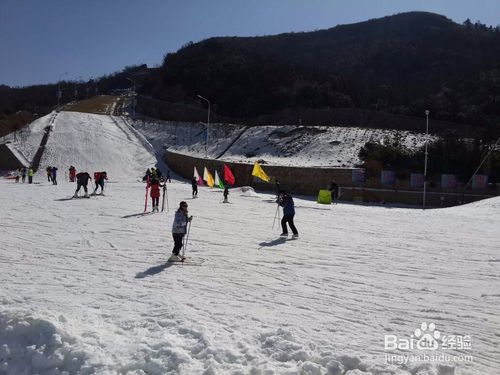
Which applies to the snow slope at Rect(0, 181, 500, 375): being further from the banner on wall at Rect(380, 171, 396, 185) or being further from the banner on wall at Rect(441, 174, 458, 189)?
the banner on wall at Rect(380, 171, 396, 185)

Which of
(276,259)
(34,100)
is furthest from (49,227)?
(34,100)

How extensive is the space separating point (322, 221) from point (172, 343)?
12.5 metres

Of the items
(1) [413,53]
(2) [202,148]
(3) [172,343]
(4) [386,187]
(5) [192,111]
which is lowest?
(3) [172,343]

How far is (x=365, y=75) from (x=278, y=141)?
205 ft

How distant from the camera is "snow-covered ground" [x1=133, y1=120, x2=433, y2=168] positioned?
4022cm

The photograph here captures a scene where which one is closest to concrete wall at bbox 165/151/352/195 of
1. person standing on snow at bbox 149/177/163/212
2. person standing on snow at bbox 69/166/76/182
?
person standing on snow at bbox 69/166/76/182

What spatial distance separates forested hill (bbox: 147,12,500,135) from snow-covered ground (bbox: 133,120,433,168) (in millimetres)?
16281

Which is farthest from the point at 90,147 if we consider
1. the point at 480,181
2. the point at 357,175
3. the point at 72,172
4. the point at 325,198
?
the point at 480,181

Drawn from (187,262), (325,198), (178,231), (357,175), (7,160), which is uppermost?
(7,160)

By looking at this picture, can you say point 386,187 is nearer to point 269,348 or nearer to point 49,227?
point 49,227

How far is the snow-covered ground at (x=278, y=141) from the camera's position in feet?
132

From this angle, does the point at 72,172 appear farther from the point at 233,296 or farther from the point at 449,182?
the point at 233,296

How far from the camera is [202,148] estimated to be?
161 ft

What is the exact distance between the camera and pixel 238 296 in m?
7.89
